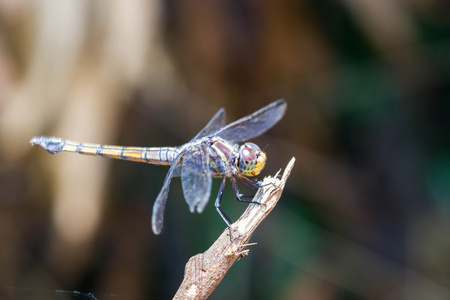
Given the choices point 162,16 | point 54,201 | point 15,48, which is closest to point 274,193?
point 54,201

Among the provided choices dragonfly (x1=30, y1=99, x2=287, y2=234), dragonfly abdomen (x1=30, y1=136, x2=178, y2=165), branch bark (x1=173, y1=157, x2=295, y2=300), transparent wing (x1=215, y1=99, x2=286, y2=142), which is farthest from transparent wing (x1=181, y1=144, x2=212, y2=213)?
branch bark (x1=173, y1=157, x2=295, y2=300)

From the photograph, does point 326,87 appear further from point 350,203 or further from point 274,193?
point 274,193

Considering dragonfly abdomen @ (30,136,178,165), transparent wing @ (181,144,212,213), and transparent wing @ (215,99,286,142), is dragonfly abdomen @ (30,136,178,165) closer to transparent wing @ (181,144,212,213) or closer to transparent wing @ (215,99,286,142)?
transparent wing @ (181,144,212,213)

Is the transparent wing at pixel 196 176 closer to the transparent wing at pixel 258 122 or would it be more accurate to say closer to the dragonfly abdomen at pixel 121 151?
the dragonfly abdomen at pixel 121 151

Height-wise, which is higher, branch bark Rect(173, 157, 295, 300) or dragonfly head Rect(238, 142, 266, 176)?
dragonfly head Rect(238, 142, 266, 176)

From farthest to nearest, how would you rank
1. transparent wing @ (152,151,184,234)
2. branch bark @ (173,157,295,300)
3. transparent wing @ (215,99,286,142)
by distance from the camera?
transparent wing @ (215,99,286,142) < transparent wing @ (152,151,184,234) < branch bark @ (173,157,295,300)

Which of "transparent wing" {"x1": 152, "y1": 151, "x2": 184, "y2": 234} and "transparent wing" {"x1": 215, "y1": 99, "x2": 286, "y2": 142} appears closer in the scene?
"transparent wing" {"x1": 152, "y1": 151, "x2": 184, "y2": 234}

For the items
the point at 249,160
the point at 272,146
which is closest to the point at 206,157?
the point at 249,160
